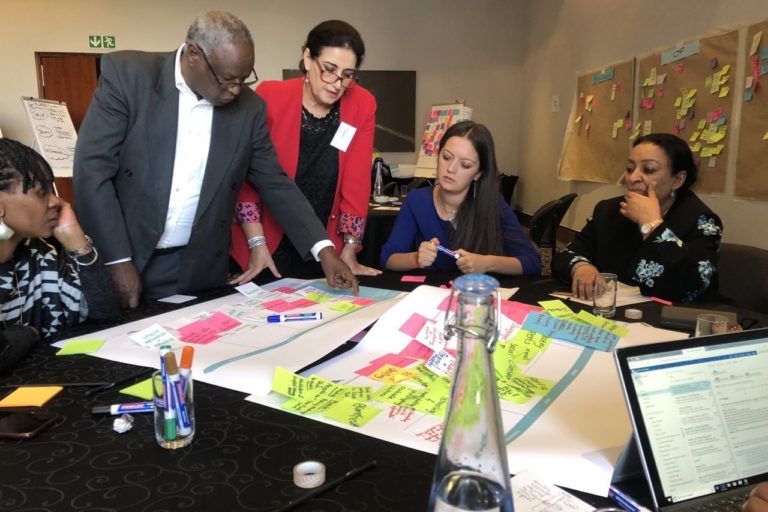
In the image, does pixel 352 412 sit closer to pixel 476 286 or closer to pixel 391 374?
pixel 391 374

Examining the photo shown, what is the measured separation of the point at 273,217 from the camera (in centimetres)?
205

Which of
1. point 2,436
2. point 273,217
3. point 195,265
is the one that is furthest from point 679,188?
point 2,436

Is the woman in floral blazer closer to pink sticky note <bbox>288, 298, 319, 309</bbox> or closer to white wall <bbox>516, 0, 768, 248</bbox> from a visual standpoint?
pink sticky note <bbox>288, 298, 319, 309</bbox>

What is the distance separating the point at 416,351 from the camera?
1.15 m

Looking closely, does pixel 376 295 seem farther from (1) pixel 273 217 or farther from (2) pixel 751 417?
(2) pixel 751 417

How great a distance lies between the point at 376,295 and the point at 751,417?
40.4 inches

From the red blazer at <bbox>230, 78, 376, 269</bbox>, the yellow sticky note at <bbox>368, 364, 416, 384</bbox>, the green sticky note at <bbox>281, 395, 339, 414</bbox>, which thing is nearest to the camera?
the green sticky note at <bbox>281, 395, 339, 414</bbox>

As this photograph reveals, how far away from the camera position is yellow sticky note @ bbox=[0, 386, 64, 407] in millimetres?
914

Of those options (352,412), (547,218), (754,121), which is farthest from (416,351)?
(547,218)

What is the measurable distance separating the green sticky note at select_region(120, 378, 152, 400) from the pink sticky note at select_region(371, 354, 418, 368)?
401mm

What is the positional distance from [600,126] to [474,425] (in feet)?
15.6

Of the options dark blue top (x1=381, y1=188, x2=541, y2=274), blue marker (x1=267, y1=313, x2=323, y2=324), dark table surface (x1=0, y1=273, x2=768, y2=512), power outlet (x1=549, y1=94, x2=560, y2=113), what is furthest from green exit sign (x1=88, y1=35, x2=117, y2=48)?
dark table surface (x1=0, y1=273, x2=768, y2=512)

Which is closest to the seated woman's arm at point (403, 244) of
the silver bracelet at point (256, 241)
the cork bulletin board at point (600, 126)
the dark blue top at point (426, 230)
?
the dark blue top at point (426, 230)

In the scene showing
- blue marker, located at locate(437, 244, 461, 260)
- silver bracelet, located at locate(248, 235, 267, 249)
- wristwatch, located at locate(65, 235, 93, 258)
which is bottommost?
blue marker, located at locate(437, 244, 461, 260)
